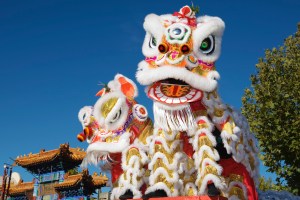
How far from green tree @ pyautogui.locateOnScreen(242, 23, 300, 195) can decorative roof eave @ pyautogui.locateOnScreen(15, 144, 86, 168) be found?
11.8m

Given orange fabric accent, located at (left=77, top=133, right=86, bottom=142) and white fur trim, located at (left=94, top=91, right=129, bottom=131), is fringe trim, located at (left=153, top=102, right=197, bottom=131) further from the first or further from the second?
orange fabric accent, located at (left=77, top=133, right=86, bottom=142)

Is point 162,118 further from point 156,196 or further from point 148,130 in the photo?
point 148,130

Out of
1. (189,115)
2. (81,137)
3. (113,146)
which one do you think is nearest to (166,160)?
(189,115)

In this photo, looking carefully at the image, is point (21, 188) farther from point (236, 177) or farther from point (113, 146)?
point (236, 177)

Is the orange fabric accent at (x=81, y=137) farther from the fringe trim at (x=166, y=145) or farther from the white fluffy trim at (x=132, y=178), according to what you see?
the fringe trim at (x=166, y=145)

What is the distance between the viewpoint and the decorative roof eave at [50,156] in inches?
826

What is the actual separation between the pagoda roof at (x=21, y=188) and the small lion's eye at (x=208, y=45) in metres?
19.1

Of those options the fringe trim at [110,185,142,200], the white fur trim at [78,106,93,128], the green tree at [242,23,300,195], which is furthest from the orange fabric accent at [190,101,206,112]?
the green tree at [242,23,300,195]

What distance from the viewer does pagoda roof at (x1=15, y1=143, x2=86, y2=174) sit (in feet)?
69.0

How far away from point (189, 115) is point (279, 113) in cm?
610

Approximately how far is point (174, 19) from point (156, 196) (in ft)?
7.79

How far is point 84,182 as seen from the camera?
20.6 meters

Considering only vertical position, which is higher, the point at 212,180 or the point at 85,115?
the point at 85,115

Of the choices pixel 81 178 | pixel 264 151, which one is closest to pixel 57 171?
pixel 81 178
